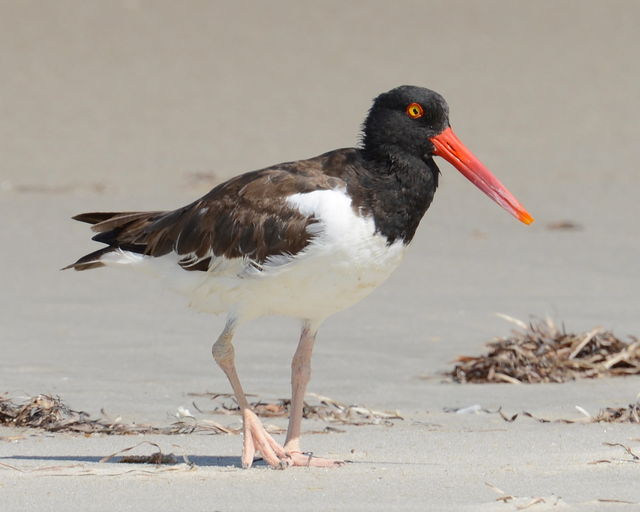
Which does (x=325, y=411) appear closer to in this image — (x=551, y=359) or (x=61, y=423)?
(x=61, y=423)

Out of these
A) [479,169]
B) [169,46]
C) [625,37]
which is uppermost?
[625,37]

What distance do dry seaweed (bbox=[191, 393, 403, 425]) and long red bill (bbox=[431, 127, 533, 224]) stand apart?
1357mm

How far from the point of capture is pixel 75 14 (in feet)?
83.2

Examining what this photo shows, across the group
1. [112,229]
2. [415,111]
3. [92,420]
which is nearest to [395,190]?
[415,111]

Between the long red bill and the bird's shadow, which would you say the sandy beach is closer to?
the bird's shadow

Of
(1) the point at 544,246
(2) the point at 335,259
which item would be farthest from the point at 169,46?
(2) the point at 335,259

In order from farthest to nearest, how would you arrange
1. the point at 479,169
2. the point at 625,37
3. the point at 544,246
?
1. the point at 625,37
2. the point at 544,246
3. the point at 479,169

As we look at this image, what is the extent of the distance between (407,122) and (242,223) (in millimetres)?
931

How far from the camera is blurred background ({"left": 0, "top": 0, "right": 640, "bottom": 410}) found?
9414mm

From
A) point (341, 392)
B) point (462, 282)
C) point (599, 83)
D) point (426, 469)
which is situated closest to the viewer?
point (426, 469)

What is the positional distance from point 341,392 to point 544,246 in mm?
5537

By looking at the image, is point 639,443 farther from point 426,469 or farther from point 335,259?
point 335,259

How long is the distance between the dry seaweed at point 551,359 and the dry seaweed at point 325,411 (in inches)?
44.2

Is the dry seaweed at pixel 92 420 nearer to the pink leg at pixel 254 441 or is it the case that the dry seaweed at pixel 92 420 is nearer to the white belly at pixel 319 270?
the pink leg at pixel 254 441
